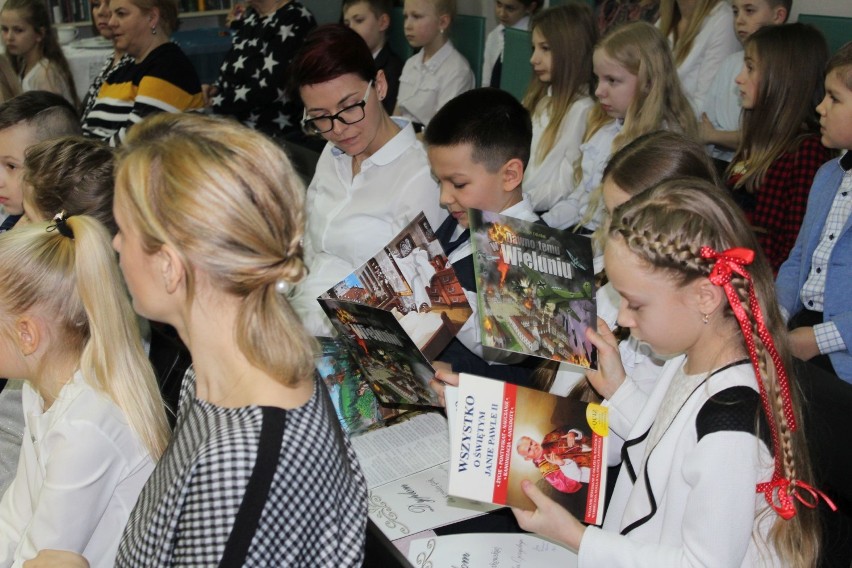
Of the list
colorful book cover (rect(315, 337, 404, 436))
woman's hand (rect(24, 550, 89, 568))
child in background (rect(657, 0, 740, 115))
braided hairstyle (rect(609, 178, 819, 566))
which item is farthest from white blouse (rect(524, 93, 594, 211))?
woman's hand (rect(24, 550, 89, 568))

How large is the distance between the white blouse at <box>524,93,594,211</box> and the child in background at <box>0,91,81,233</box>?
1.77 m

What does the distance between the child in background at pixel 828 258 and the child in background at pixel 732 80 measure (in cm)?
102

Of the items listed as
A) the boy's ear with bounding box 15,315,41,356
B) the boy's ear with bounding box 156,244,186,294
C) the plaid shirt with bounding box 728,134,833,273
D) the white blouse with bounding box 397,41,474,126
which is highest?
the boy's ear with bounding box 156,244,186,294

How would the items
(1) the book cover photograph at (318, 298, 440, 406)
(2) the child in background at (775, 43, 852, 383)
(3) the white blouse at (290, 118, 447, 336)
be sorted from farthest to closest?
(3) the white blouse at (290, 118, 447, 336) → (2) the child in background at (775, 43, 852, 383) → (1) the book cover photograph at (318, 298, 440, 406)

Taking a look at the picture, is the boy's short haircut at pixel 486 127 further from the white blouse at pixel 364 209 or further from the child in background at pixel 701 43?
the child in background at pixel 701 43

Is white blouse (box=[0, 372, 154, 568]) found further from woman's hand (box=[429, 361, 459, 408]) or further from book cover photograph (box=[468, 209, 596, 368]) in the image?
book cover photograph (box=[468, 209, 596, 368])

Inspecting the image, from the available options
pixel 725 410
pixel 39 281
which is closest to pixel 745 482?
pixel 725 410

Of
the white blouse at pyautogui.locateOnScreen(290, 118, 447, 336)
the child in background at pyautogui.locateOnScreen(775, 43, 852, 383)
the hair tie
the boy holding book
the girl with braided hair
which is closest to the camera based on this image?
the girl with braided hair

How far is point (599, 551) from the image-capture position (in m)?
1.21

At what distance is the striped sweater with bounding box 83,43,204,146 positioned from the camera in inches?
132

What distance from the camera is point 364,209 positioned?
7.84ft

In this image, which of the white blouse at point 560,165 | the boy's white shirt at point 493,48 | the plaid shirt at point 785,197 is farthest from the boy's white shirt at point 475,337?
the boy's white shirt at point 493,48

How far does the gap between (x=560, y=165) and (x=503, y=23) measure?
181cm

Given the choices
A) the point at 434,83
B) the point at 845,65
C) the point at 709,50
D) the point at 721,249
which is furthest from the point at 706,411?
the point at 434,83
